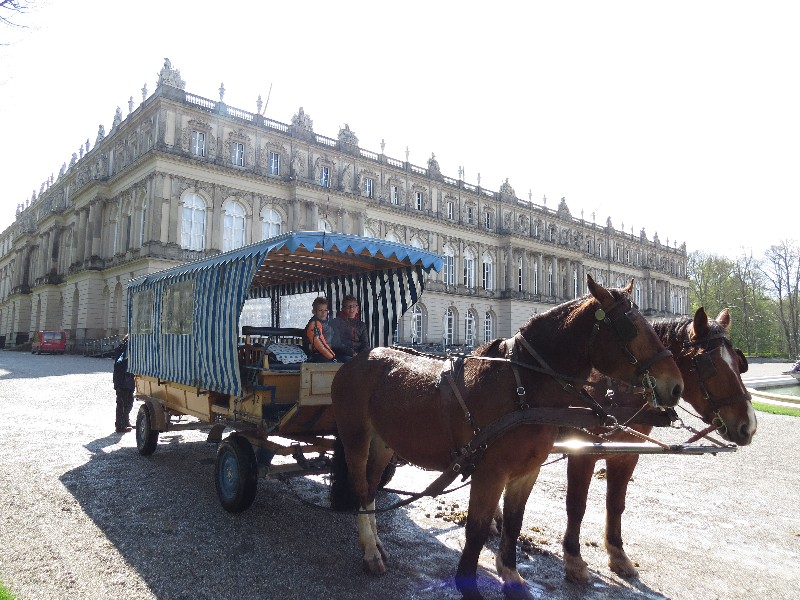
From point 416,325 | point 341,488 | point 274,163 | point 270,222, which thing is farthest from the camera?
point 416,325

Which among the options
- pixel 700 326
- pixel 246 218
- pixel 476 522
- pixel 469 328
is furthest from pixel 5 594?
pixel 469 328

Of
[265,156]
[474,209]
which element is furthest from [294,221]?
[474,209]

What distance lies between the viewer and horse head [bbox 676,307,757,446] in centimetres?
383

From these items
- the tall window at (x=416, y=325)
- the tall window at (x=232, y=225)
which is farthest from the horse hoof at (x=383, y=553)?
the tall window at (x=416, y=325)

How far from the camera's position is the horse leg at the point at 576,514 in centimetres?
428

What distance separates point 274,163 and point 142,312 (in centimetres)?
3118

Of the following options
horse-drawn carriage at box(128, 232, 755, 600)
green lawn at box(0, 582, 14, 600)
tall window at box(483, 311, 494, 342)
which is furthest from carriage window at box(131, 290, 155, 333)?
tall window at box(483, 311, 494, 342)

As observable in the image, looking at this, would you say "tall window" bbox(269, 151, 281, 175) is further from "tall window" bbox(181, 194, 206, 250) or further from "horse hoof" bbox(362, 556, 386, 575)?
"horse hoof" bbox(362, 556, 386, 575)

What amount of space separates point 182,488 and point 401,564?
3455mm

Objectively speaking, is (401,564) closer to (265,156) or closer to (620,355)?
(620,355)

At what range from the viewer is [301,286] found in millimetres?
9609

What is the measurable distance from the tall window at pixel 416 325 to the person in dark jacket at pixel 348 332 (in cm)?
3899

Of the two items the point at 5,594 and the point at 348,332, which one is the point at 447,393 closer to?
the point at 348,332

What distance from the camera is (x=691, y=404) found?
4070mm
